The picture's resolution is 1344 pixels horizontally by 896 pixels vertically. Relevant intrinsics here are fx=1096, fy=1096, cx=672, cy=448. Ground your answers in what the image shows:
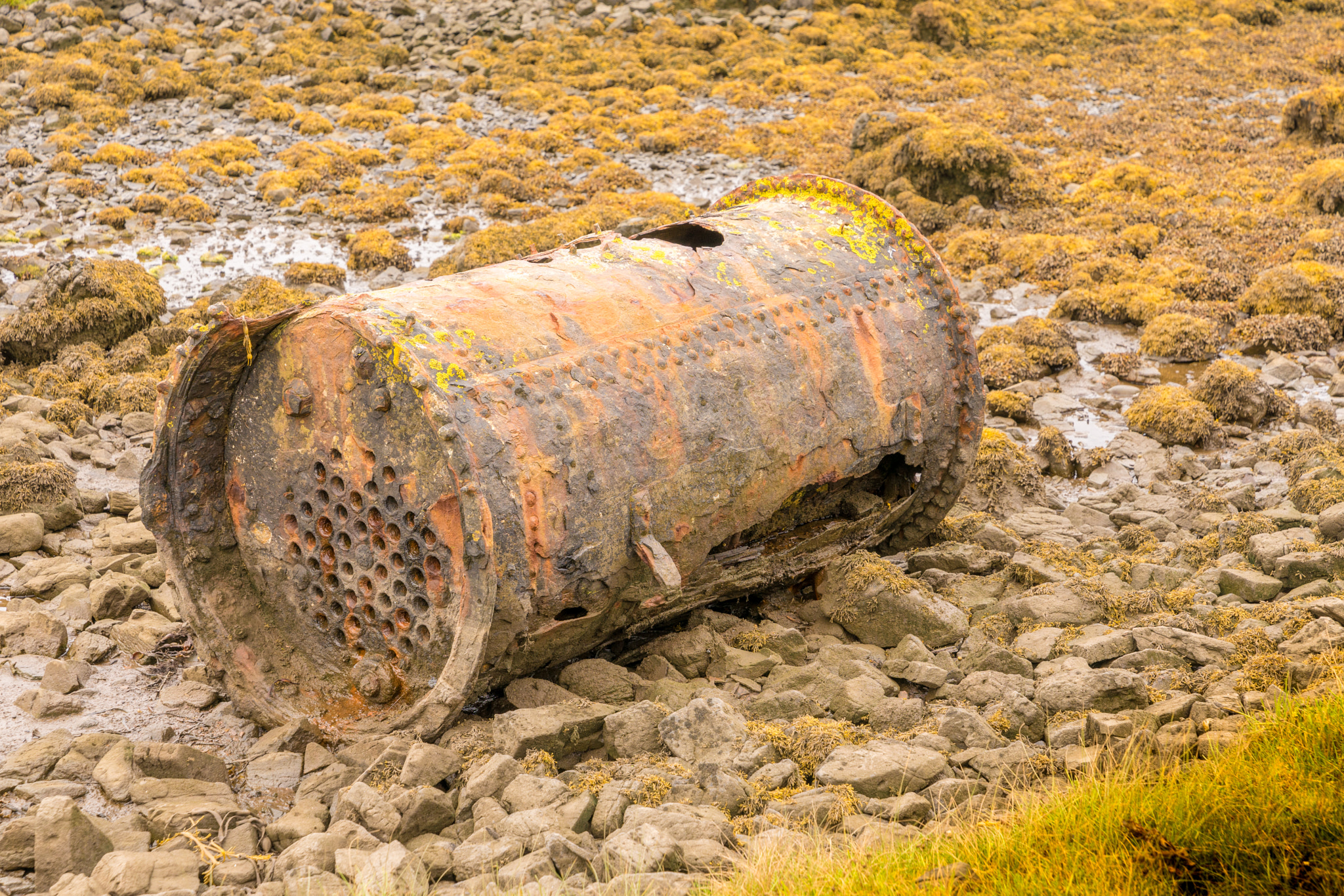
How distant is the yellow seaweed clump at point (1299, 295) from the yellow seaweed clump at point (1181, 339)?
0.59m

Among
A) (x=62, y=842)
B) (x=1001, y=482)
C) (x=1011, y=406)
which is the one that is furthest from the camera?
(x=1011, y=406)

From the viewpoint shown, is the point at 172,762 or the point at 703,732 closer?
the point at 703,732

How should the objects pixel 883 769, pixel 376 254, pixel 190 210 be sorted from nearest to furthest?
pixel 883 769 < pixel 376 254 < pixel 190 210

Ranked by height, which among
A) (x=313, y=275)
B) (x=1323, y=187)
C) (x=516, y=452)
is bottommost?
(x=313, y=275)

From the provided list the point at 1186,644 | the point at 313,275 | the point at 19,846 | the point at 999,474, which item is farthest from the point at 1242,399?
the point at 313,275

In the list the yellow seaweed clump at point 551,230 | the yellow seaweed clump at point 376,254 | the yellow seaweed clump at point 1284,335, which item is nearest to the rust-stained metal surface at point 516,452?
the yellow seaweed clump at point 551,230

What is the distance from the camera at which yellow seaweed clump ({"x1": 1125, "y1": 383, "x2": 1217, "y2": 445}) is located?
23.5 ft

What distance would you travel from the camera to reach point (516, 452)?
Result: 355 centimetres

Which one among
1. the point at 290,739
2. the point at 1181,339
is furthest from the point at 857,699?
the point at 1181,339

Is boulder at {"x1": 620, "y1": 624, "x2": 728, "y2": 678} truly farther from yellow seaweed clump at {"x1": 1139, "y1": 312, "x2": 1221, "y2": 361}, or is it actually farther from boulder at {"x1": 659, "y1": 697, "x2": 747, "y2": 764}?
yellow seaweed clump at {"x1": 1139, "y1": 312, "x2": 1221, "y2": 361}

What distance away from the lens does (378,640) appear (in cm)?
400

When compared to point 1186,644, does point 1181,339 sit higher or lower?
lower

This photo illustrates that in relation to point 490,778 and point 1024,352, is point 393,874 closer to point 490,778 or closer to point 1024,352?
point 490,778

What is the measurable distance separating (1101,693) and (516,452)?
224 cm
